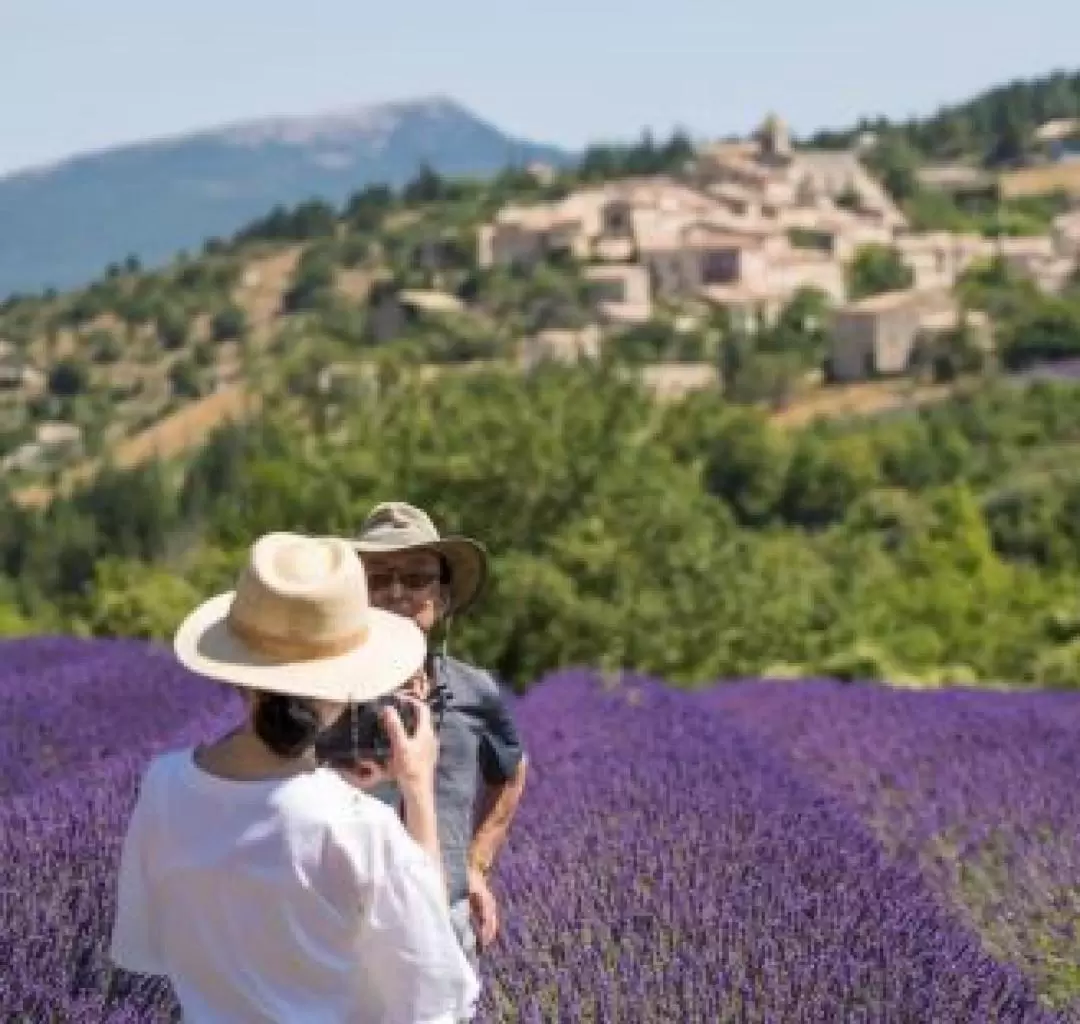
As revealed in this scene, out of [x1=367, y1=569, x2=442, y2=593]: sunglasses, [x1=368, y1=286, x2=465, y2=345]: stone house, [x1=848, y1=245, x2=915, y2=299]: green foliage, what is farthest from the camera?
[x1=848, y1=245, x2=915, y2=299]: green foliage

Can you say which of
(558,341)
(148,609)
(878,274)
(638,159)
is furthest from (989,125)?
(148,609)

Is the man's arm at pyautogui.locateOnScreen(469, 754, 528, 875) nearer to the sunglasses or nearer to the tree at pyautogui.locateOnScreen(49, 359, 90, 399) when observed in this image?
the sunglasses

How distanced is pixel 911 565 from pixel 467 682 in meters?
29.0

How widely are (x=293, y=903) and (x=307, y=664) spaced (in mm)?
288

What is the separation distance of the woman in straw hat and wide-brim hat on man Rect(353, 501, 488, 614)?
79 cm

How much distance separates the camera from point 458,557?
3699mm

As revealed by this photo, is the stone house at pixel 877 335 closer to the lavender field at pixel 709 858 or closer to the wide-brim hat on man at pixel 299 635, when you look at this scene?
the lavender field at pixel 709 858

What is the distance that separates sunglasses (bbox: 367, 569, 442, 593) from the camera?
361 centimetres

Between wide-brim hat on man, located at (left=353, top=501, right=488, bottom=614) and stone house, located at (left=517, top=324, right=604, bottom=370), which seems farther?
stone house, located at (left=517, top=324, right=604, bottom=370)

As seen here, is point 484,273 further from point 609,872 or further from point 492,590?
point 609,872

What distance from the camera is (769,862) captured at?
462 centimetres

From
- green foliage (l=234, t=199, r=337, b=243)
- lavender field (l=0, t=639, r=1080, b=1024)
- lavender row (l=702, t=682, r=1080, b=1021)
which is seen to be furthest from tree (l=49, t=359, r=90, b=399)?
lavender field (l=0, t=639, r=1080, b=1024)

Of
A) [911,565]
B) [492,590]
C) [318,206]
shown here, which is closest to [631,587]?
[492,590]

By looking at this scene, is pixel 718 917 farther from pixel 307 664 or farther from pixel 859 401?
pixel 859 401
